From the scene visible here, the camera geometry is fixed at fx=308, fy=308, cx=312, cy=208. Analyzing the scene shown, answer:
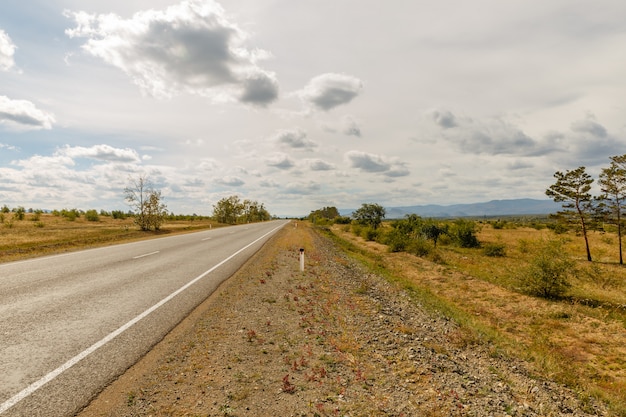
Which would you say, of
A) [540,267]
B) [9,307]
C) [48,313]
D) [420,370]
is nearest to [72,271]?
[9,307]

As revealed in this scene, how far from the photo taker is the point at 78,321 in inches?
245

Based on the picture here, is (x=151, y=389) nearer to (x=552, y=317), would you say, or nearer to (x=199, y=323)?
(x=199, y=323)

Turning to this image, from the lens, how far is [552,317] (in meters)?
11.4

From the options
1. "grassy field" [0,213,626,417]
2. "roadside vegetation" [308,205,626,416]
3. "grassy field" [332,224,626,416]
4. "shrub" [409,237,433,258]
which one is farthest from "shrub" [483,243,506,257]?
"grassy field" [332,224,626,416]

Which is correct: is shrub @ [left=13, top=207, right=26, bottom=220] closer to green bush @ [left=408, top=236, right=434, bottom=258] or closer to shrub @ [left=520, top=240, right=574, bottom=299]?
green bush @ [left=408, top=236, right=434, bottom=258]

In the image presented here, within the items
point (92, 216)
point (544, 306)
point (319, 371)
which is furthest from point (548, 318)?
point (92, 216)

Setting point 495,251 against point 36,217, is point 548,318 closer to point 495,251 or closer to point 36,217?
point 495,251

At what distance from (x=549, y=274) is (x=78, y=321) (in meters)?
17.5

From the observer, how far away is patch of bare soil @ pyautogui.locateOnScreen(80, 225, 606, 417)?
3.97 meters

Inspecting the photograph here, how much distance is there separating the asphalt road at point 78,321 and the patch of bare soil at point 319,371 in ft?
1.33

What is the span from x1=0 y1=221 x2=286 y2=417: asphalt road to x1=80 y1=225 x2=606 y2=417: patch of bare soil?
41 centimetres

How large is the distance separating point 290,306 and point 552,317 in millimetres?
10083

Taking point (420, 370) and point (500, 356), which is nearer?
point (420, 370)

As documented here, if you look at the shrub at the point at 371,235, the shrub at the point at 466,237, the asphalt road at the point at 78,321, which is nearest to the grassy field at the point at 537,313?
the asphalt road at the point at 78,321
